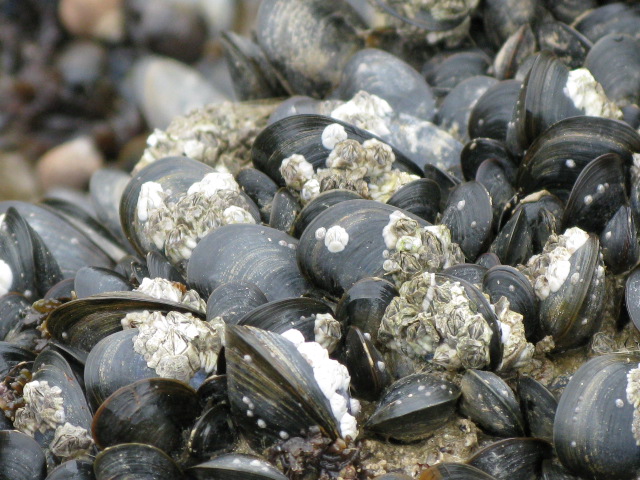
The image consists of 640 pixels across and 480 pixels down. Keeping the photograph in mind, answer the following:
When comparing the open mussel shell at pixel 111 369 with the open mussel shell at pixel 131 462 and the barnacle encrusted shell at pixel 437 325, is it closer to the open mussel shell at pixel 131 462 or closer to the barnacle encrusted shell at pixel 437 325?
the open mussel shell at pixel 131 462

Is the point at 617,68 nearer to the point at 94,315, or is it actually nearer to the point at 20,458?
the point at 94,315

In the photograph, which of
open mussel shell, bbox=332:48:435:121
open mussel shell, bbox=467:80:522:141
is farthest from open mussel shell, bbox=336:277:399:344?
open mussel shell, bbox=332:48:435:121

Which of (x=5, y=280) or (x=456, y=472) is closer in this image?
(x=456, y=472)

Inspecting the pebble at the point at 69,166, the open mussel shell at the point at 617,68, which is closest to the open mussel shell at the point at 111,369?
the open mussel shell at the point at 617,68

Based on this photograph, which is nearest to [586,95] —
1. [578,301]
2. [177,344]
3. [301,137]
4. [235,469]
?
[578,301]

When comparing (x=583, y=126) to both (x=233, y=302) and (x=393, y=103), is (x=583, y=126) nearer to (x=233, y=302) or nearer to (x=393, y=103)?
(x=393, y=103)

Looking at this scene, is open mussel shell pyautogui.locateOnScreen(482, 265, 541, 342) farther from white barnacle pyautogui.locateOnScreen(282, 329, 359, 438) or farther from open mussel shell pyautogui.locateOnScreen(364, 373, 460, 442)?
white barnacle pyautogui.locateOnScreen(282, 329, 359, 438)

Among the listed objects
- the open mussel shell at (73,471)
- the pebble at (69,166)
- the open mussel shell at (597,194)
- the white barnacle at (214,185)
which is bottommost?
the pebble at (69,166)
